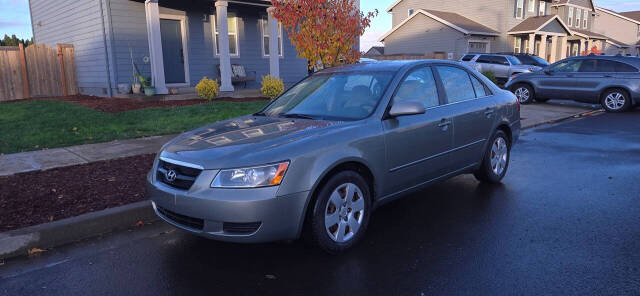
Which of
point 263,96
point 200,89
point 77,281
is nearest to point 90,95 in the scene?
point 200,89

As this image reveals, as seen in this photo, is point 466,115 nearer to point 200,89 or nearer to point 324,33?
point 324,33

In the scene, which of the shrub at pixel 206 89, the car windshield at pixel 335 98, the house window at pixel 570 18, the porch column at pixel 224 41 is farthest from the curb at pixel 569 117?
the house window at pixel 570 18

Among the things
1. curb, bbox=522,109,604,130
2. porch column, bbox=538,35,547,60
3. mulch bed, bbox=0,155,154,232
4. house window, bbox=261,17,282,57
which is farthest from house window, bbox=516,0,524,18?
mulch bed, bbox=0,155,154,232

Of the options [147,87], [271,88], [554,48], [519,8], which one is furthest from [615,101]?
[554,48]

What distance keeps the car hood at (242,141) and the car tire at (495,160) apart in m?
2.48

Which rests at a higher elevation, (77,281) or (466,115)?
(466,115)

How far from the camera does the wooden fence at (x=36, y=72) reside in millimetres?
15312

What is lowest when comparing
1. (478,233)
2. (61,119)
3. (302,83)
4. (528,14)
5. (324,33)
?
(478,233)

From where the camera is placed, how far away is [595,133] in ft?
32.8

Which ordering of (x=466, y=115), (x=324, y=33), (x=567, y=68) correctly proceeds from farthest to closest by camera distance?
(x=567, y=68)
(x=324, y=33)
(x=466, y=115)

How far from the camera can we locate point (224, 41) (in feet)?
47.6

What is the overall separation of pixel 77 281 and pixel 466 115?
13.3 feet

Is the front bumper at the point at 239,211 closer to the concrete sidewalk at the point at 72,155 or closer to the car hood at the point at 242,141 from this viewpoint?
the car hood at the point at 242,141

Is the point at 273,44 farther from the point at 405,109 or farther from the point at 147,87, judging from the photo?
the point at 405,109
